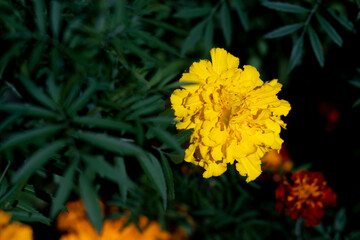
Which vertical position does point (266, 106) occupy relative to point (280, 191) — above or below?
above

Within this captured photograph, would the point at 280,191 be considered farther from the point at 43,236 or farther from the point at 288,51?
the point at 288,51

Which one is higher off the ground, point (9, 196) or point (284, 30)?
point (284, 30)

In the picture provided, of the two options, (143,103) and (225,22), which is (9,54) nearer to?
(143,103)

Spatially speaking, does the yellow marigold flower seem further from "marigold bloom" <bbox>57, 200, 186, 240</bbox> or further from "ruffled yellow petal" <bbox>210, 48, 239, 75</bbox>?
"marigold bloom" <bbox>57, 200, 186, 240</bbox>

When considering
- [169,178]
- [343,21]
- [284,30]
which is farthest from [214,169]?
[343,21]

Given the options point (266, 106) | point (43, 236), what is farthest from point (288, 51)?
point (43, 236)

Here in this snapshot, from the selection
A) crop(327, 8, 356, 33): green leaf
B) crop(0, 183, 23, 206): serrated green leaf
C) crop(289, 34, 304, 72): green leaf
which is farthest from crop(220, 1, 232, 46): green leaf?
crop(0, 183, 23, 206): serrated green leaf
